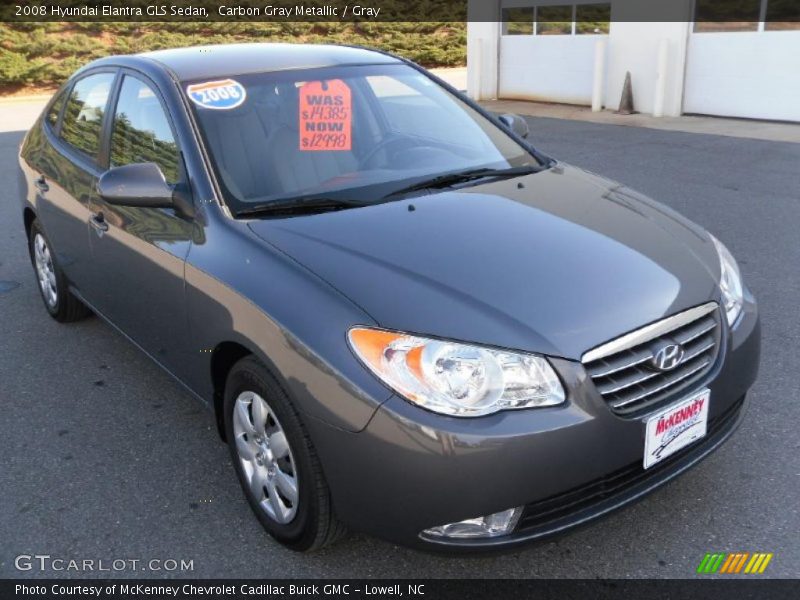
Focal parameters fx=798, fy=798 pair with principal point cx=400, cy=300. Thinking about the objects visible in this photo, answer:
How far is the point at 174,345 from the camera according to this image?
3.22 m

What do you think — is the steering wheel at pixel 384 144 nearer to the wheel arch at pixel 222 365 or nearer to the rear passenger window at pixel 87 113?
the wheel arch at pixel 222 365

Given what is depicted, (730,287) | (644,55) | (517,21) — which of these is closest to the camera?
(730,287)

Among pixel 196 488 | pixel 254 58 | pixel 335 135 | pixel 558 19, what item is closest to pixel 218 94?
pixel 254 58

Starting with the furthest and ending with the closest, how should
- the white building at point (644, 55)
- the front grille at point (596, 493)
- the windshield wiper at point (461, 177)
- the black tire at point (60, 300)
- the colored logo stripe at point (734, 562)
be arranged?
the white building at point (644, 55), the black tire at point (60, 300), the windshield wiper at point (461, 177), the colored logo stripe at point (734, 562), the front grille at point (596, 493)

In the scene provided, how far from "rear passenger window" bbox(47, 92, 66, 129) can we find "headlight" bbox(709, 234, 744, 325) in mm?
3698

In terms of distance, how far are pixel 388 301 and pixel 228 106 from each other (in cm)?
138

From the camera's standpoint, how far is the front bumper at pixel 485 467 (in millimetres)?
2186

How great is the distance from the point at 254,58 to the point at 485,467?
232 cm

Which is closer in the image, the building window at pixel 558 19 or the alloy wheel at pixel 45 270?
the alloy wheel at pixel 45 270

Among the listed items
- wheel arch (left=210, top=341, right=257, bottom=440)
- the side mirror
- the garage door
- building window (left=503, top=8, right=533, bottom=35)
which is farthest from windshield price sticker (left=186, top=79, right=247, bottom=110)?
building window (left=503, top=8, right=533, bottom=35)

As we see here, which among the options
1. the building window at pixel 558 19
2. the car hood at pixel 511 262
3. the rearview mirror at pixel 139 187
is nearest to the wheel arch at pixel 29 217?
the rearview mirror at pixel 139 187

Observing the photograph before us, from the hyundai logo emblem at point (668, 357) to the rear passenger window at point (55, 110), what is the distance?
376 centimetres

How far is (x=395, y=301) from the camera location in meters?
2.40

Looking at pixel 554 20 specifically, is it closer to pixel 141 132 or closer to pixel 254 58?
pixel 254 58
